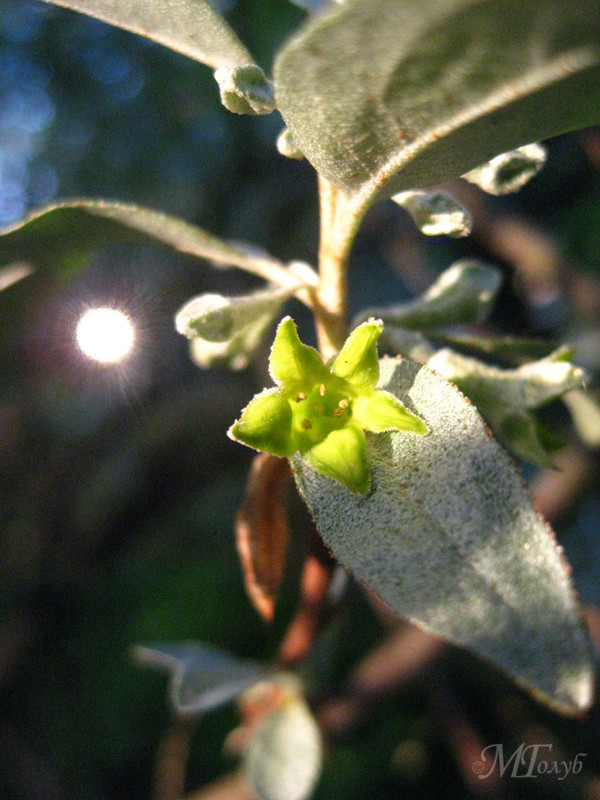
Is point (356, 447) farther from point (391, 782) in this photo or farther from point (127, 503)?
point (127, 503)

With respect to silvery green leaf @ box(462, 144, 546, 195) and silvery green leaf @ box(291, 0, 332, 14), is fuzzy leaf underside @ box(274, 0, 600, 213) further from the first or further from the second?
silvery green leaf @ box(291, 0, 332, 14)

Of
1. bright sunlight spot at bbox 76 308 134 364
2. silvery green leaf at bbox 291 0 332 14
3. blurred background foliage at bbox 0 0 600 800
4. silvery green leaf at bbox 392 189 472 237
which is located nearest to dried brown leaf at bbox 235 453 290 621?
bright sunlight spot at bbox 76 308 134 364

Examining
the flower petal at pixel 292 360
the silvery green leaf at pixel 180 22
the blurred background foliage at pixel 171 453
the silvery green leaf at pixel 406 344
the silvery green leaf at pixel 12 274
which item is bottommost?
the blurred background foliage at pixel 171 453

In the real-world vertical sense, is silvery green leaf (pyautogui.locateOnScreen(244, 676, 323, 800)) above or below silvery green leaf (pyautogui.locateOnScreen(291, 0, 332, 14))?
below

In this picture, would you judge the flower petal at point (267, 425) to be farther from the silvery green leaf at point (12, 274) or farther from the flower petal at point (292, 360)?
the silvery green leaf at point (12, 274)

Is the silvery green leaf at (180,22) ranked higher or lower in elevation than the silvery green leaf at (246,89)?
higher

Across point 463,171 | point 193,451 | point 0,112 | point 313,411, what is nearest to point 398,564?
A: point 313,411

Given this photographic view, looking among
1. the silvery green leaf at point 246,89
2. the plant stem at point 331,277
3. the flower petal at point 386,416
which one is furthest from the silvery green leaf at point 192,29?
the flower petal at point 386,416
